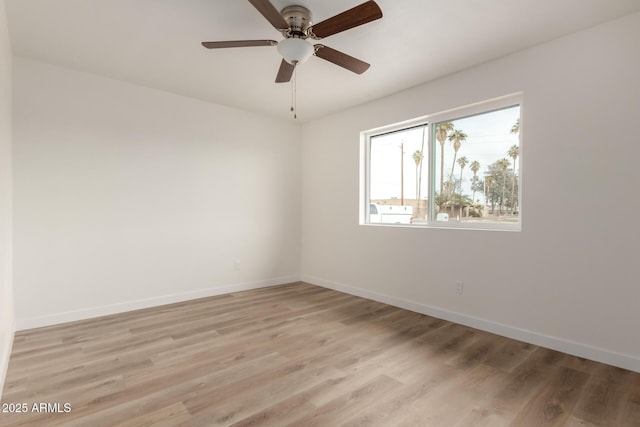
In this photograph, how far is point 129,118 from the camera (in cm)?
353

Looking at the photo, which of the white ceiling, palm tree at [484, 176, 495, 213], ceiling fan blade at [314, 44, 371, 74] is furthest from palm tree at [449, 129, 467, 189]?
ceiling fan blade at [314, 44, 371, 74]

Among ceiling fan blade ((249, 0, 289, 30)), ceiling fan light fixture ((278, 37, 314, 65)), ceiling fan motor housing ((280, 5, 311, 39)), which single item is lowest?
ceiling fan light fixture ((278, 37, 314, 65))

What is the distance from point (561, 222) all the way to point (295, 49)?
8.01 ft

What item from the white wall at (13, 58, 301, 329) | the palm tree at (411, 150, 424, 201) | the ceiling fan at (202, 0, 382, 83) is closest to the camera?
the ceiling fan at (202, 0, 382, 83)

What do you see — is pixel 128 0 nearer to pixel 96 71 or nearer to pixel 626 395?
pixel 96 71

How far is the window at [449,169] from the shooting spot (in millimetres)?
2998

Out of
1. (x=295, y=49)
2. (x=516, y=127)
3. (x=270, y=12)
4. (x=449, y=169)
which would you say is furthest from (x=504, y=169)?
(x=270, y=12)

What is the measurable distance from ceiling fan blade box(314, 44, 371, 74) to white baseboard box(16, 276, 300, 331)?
10.4ft

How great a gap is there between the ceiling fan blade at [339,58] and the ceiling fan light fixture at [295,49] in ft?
0.33

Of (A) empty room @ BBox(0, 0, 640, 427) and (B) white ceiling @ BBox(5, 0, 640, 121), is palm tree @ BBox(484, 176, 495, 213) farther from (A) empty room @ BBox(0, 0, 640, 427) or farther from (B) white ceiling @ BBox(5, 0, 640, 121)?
(B) white ceiling @ BBox(5, 0, 640, 121)

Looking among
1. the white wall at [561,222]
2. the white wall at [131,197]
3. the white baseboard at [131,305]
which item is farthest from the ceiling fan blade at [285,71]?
the white baseboard at [131,305]

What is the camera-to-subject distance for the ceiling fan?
1.91m

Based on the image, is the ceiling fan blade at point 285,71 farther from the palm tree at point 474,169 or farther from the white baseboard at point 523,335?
the white baseboard at point 523,335

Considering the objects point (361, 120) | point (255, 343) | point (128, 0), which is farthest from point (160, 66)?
point (255, 343)
